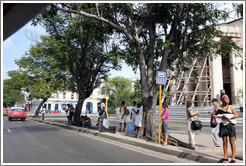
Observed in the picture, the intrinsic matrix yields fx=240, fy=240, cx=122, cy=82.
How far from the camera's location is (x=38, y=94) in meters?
30.3

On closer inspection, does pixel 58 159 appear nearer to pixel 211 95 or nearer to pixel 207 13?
pixel 207 13

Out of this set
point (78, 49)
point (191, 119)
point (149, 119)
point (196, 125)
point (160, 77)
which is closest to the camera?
point (196, 125)

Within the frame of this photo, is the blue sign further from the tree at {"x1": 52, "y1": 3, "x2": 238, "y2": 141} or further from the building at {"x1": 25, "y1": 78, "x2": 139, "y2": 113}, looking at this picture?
the building at {"x1": 25, "y1": 78, "x2": 139, "y2": 113}

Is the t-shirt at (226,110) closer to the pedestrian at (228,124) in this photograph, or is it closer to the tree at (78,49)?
the pedestrian at (228,124)

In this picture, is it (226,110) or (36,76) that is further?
(36,76)

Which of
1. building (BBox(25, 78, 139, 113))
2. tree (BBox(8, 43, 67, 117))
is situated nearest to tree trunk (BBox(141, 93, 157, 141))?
tree (BBox(8, 43, 67, 117))

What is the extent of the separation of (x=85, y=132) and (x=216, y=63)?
25.6 m

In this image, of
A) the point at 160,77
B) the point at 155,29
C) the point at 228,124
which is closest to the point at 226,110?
the point at 228,124

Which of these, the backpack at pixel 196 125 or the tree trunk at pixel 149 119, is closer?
the backpack at pixel 196 125

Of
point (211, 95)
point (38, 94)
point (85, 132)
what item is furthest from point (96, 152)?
point (211, 95)

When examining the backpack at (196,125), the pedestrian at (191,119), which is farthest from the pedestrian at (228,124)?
the pedestrian at (191,119)

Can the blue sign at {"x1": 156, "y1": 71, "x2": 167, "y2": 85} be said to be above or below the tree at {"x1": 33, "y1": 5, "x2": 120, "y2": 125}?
below

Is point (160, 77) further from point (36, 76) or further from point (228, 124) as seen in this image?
point (36, 76)

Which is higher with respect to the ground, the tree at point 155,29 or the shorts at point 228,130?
the tree at point 155,29
